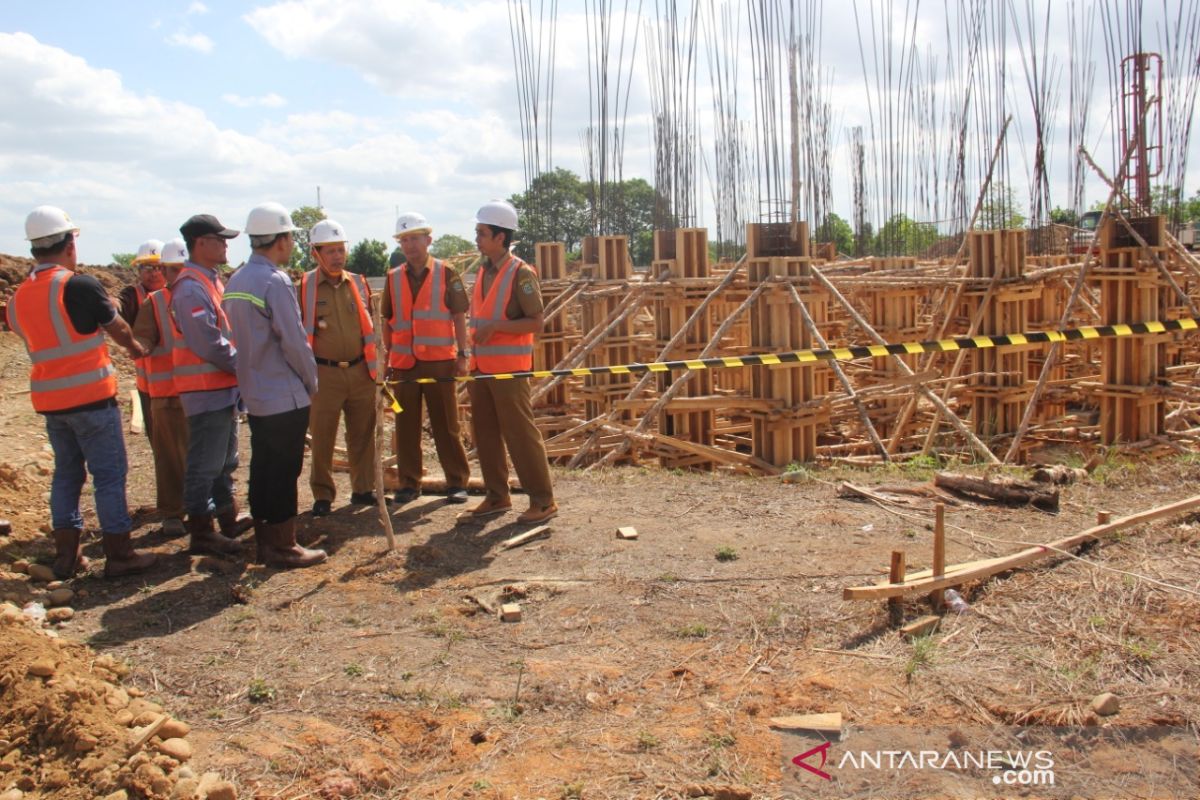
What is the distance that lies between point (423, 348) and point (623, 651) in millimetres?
2688

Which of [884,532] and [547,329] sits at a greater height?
[547,329]

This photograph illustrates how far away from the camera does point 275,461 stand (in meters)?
4.47

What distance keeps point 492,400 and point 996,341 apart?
2.80 meters

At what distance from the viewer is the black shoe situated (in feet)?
19.4

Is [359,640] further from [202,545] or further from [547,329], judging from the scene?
[547,329]

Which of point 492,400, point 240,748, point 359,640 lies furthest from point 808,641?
point 492,400

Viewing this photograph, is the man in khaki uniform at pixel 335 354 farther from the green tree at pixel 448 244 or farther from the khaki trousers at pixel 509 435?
the green tree at pixel 448 244

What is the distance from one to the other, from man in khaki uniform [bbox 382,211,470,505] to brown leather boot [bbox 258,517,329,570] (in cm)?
131

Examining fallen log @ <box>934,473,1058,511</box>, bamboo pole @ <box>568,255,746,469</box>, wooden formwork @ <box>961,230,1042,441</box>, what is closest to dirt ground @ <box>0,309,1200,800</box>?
fallen log @ <box>934,473,1058,511</box>

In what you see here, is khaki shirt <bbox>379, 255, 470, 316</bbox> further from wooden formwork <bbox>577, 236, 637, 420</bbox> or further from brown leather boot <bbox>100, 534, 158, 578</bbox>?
wooden formwork <bbox>577, 236, 637, 420</bbox>

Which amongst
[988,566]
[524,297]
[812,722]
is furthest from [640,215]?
[812,722]

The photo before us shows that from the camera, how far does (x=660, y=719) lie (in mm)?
3076

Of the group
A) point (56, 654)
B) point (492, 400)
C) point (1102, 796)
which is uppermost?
point (492, 400)

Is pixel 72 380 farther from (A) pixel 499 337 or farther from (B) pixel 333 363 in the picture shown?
(A) pixel 499 337
